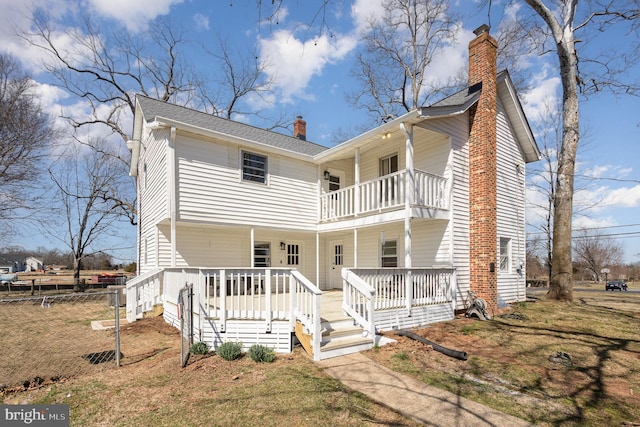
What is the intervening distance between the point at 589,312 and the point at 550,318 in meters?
2.12

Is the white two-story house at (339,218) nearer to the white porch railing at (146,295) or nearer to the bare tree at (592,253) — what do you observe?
the white porch railing at (146,295)

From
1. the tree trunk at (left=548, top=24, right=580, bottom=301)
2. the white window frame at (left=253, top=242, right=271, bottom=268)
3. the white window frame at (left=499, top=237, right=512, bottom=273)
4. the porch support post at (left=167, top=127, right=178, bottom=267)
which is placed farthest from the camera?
the white window frame at (left=253, top=242, right=271, bottom=268)

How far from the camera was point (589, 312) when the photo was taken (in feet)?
34.5

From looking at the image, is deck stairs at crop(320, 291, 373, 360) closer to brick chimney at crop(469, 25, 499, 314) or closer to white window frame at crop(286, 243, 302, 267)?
brick chimney at crop(469, 25, 499, 314)

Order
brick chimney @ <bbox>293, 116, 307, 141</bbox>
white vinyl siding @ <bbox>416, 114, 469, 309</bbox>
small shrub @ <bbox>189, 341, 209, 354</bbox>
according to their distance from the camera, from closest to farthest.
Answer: small shrub @ <bbox>189, 341, 209, 354</bbox>
white vinyl siding @ <bbox>416, 114, 469, 309</bbox>
brick chimney @ <bbox>293, 116, 307, 141</bbox>

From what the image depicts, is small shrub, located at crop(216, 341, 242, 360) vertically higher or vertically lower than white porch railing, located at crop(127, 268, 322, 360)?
lower

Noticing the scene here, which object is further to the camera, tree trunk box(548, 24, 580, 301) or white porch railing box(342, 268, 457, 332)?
tree trunk box(548, 24, 580, 301)

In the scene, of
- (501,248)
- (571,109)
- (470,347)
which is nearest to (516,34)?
(571,109)

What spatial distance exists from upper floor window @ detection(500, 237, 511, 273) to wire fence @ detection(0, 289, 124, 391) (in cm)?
1250

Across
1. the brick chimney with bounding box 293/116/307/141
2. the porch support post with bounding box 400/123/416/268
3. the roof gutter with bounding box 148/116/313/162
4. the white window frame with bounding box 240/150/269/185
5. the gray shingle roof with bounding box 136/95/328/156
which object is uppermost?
the brick chimney with bounding box 293/116/307/141

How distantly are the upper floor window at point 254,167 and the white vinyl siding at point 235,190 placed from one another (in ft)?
0.77

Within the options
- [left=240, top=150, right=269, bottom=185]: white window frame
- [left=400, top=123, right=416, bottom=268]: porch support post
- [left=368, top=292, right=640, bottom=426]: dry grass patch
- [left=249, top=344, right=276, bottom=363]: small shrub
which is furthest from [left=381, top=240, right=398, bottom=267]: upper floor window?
[left=249, top=344, right=276, bottom=363]: small shrub

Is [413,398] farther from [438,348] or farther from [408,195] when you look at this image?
[408,195]

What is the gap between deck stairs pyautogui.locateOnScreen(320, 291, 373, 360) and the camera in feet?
21.0
